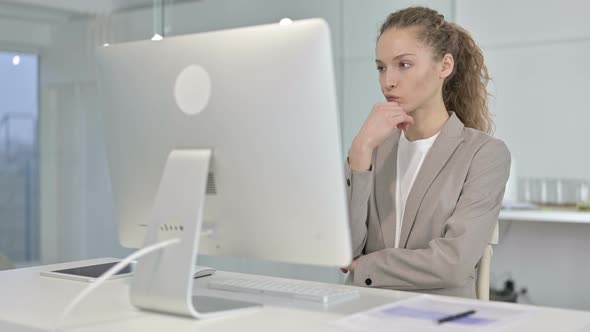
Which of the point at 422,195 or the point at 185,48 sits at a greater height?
the point at 185,48

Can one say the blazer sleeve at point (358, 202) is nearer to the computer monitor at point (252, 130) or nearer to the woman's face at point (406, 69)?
the woman's face at point (406, 69)

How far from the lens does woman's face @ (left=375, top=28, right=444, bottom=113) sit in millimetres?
2223

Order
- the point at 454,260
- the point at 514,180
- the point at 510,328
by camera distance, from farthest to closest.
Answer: the point at 514,180
the point at 454,260
the point at 510,328

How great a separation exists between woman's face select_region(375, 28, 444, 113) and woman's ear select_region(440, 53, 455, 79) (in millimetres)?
55

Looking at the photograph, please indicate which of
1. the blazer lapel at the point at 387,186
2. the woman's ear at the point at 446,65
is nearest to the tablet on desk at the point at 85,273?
the blazer lapel at the point at 387,186

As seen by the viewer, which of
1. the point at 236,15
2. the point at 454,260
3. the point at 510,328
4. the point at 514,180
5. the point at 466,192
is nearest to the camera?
the point at 510,328

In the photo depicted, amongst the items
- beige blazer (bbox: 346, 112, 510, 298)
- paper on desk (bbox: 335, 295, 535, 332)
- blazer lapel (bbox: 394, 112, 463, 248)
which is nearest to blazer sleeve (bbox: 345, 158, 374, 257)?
beige blazer (bbox: 346, 112, 510, 298)

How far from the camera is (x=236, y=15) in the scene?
3.51 metres

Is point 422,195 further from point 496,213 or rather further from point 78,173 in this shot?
point 78,173

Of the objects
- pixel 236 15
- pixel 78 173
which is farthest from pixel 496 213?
pixel 236 15

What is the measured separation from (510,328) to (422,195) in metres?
0.79

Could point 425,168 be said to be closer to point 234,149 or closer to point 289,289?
point 289,289

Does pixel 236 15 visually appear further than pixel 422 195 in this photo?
Yes

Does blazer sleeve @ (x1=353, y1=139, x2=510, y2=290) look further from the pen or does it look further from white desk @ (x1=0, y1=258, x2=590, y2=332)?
the pen
